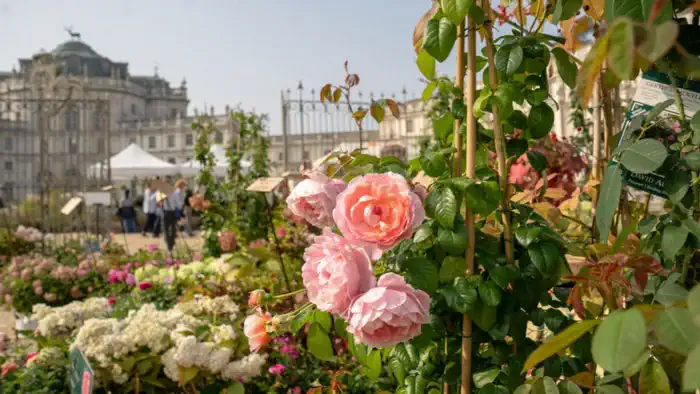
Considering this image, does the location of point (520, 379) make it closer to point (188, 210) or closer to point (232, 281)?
point (232, 281)

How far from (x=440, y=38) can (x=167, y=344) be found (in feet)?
6.30

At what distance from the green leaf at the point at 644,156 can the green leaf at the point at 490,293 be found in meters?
0.24

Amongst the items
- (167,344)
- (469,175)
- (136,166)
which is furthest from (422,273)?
(136,166)

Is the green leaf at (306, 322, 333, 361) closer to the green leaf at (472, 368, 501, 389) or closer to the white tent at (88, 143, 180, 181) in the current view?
the green leaf at (472, 368, 501, 389)

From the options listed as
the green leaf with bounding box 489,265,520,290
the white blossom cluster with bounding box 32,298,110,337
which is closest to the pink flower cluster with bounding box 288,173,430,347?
the green leaf with bounding box 489,265,520,290

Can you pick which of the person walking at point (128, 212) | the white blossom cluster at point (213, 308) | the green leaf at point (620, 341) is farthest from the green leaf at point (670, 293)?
the person walking at point (128, 212)

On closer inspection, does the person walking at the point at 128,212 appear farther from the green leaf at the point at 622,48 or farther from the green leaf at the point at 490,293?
the green leaf at the point at 622,48

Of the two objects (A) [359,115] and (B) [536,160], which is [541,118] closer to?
(B) [536,160]

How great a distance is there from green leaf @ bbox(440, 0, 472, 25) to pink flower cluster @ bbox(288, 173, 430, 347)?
0.22 meters

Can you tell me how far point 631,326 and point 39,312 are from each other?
324 cm

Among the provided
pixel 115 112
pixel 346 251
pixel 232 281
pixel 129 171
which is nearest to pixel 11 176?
pixel 115 112

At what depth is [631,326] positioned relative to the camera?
0.45m

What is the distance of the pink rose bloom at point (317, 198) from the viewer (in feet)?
3.17

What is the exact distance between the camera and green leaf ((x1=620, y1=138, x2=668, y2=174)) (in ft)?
2.42
